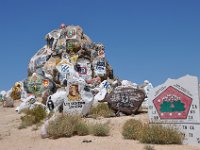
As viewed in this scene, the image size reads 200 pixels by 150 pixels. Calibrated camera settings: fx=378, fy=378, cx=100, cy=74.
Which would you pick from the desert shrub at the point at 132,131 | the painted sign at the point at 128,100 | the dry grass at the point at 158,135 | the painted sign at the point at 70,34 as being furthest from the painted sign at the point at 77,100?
the painted sign at the point at 70,34

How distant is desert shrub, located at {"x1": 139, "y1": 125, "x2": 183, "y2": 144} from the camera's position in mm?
12109

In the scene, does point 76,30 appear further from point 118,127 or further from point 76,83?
point 118,127

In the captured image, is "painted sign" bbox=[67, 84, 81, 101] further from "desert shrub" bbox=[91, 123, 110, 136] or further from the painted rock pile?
the painted rock pile

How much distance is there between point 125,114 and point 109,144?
21.7ft

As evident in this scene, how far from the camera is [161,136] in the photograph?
12102 mm

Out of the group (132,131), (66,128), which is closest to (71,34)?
(66,128)

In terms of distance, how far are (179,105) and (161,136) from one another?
4.56ft

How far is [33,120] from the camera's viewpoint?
18.8 metres

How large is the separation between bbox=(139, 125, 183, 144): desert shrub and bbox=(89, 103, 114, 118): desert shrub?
6440 millimetres

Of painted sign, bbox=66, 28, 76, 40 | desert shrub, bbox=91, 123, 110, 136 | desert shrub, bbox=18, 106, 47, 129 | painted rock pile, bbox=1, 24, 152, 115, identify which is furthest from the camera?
painted sign, bbox=66, 28, 76, 40

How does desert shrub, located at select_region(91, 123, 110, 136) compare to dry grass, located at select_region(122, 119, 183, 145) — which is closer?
dry grass, located at select_region(122, 119, 183, 145)

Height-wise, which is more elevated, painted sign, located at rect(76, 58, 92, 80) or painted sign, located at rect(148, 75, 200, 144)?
painted sign, located at rect(76, 58, 92, 80)

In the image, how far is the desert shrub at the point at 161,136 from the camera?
1211cm

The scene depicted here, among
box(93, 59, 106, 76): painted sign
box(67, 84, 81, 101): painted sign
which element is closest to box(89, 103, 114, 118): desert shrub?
box(67, 84, 81, 101): painted sign
